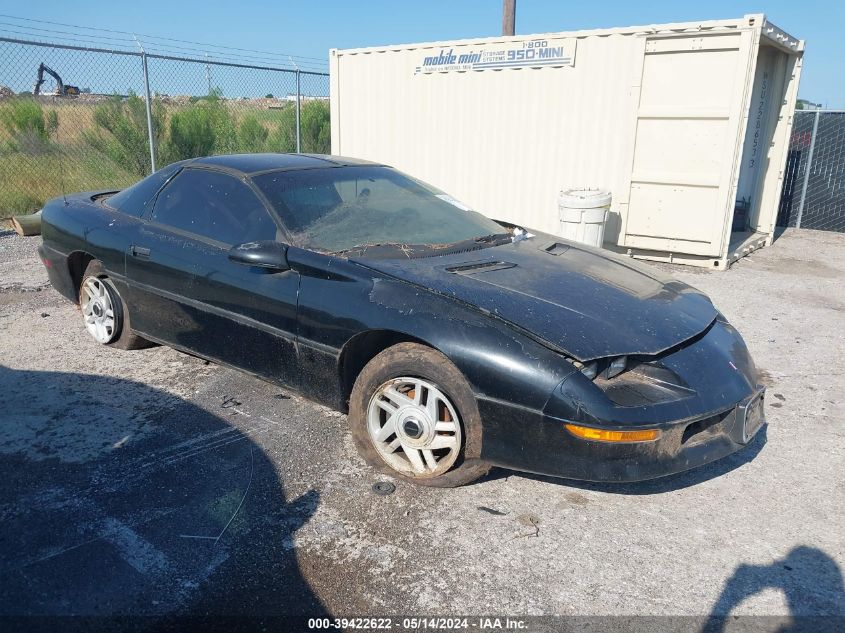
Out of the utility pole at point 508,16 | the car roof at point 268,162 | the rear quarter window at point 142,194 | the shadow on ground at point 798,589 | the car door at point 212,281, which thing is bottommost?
the shadow on ground at point 798,589

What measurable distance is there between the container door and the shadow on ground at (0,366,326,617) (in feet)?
21.3

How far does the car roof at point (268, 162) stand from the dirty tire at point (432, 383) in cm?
161

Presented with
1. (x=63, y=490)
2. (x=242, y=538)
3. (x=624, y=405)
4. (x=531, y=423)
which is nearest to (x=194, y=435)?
(x=63, y=490)

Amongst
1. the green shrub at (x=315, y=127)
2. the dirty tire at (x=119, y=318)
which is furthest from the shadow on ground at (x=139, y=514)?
the green shrub at (x=315, y=127)

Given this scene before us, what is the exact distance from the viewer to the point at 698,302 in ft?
11.9

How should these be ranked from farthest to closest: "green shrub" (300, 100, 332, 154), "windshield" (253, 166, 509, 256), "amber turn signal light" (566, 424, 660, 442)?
"green shrub" (300, 100, 332, 154)
"windshield" (253, 166, 509, 256)
"amber turn signal light" (566, 424, 660, 442)

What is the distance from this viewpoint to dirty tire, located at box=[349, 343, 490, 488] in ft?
9.48

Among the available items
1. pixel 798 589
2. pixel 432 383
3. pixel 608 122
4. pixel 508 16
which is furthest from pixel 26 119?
pixel 798 589

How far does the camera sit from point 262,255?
338cm

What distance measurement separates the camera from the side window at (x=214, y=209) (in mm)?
3748

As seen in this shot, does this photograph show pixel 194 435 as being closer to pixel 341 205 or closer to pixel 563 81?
pixel 341 205

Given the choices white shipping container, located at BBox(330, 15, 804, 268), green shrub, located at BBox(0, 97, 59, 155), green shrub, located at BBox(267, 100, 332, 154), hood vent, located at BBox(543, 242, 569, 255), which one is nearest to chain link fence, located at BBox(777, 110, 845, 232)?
white shipping container, located at BBox(330, 15, 804, 268)

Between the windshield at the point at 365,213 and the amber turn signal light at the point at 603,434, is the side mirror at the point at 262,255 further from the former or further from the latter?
the amber turn signal light at the point at 603,434

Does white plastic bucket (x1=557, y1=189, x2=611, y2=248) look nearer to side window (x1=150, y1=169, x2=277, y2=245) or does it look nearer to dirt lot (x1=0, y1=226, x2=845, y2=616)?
dirt lot (x1=0, y1=226, x2=845, y2=616)
